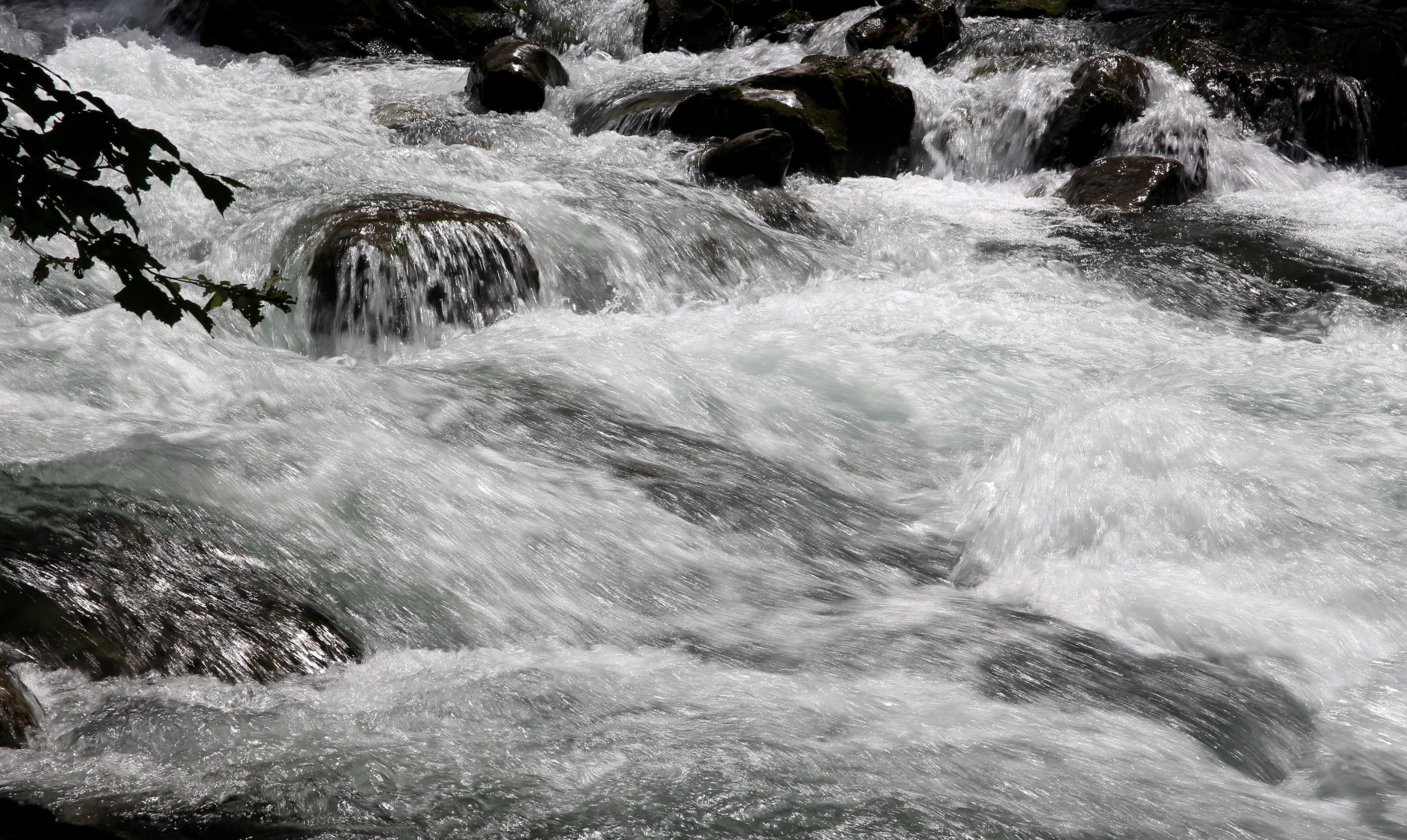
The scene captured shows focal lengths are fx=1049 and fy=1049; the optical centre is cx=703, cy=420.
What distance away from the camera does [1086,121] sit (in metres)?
10.4

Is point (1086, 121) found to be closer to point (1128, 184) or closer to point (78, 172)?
point (1128, 184)

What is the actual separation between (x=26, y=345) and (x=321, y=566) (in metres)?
2.25

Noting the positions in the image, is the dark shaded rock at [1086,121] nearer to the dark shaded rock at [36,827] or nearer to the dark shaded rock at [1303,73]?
the dark shaded rock at [1303,73]

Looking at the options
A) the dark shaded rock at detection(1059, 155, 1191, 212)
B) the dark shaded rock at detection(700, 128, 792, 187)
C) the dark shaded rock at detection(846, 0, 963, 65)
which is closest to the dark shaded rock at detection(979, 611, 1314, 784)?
the dark shaded rock at detection(700, 128, 792, 187)

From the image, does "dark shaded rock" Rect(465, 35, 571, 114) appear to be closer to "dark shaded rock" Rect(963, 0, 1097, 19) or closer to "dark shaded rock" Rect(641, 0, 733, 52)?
"dark shaded rock" Rect(641, 0, 733, 52)

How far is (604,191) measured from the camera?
311 inches

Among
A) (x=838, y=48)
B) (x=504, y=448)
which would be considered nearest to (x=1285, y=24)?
(x=838, y=48)

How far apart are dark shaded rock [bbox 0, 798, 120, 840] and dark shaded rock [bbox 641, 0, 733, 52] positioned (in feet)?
42.6

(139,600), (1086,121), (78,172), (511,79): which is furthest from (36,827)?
(1086,121)

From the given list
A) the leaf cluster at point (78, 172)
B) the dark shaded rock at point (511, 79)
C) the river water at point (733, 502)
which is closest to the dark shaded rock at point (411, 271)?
the river water at point (733, 502)

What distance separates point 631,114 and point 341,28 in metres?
5.02

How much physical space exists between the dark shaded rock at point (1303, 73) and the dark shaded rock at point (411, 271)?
8.42 meters

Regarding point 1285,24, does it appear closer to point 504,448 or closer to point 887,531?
point 887,531

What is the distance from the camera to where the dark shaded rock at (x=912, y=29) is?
12375mm
